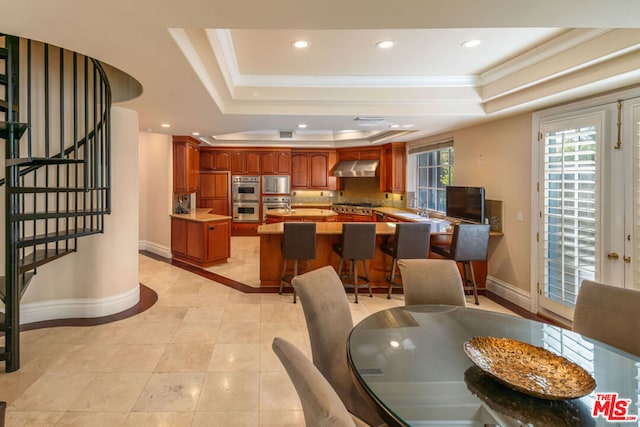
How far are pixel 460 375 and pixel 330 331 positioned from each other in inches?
28.1

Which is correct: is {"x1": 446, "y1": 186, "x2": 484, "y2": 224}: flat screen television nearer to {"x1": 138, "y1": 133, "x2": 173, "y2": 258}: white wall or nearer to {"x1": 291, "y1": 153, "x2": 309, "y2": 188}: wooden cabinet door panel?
{"x1": 291, "y1": 153, "x2": 309, "y2": 188}: wooden cabinet door panel

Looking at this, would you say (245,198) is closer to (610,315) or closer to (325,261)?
(325,261)

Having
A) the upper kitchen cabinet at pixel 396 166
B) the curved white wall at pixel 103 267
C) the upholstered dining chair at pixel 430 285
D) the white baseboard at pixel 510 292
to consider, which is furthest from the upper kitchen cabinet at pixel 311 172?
the upholstered dining chair at pixel 430 285

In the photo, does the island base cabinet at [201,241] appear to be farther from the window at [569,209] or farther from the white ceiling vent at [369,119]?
the window at [569,209]

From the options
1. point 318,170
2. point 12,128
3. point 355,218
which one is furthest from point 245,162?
point 12,128

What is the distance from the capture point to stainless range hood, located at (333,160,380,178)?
7.51 meters

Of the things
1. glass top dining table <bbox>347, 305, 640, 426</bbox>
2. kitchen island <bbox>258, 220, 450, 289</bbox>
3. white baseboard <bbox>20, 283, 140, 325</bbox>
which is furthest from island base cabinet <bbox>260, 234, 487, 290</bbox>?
glass top dining table <bbox>347, 305, 640, 426</bbox>

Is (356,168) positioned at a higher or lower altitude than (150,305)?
higher

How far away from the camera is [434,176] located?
20.6 feet

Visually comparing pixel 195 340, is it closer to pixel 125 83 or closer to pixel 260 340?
pixel 260 340

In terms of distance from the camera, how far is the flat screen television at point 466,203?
4.44 metres

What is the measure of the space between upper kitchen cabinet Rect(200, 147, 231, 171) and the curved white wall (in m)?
4.55

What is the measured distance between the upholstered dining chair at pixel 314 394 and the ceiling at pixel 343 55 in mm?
1680

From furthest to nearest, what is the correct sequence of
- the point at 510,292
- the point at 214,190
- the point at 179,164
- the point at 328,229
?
the point at 214,190, the point at 179,164, the point at 328,229, the point at 510,292
